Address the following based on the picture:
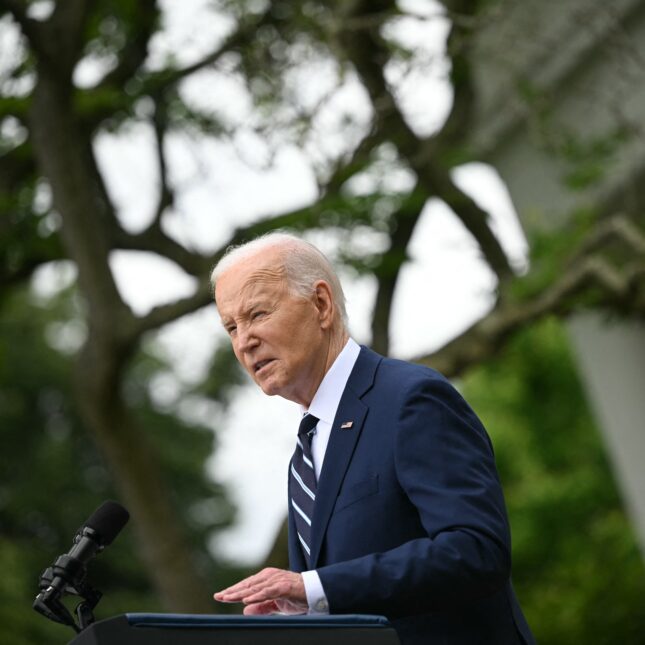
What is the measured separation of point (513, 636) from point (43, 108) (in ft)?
26.8

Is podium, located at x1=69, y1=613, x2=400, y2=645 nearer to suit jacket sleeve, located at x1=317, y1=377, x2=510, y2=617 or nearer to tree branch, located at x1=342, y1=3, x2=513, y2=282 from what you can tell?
suit jacket sleeve, located at x1=317, y1=377, x2=510, y2=617

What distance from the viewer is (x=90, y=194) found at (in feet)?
34.4

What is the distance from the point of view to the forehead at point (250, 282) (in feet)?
9.92

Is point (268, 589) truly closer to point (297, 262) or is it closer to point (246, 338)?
point (246, 338)

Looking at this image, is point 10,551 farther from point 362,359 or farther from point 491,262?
point 362,359

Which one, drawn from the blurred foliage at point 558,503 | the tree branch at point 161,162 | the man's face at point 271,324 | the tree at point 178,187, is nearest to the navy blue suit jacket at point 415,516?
the man's face at point 271,324

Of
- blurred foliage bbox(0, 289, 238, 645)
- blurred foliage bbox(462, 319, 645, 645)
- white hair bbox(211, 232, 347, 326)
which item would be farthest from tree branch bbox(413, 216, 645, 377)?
blurred foliage bbox(0, 289, 238, 645)

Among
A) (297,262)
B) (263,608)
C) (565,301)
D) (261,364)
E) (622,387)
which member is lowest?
(622,387)

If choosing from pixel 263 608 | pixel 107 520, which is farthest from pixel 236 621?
pixel 107 520

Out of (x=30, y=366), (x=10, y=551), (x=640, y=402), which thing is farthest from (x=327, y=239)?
(x=30, y=366)

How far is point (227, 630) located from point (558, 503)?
78.6ft

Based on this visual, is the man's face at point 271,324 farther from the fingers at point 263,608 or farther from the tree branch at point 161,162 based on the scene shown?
the tree branch at point 161,162

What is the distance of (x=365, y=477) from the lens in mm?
2896

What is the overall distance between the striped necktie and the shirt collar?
3cm
